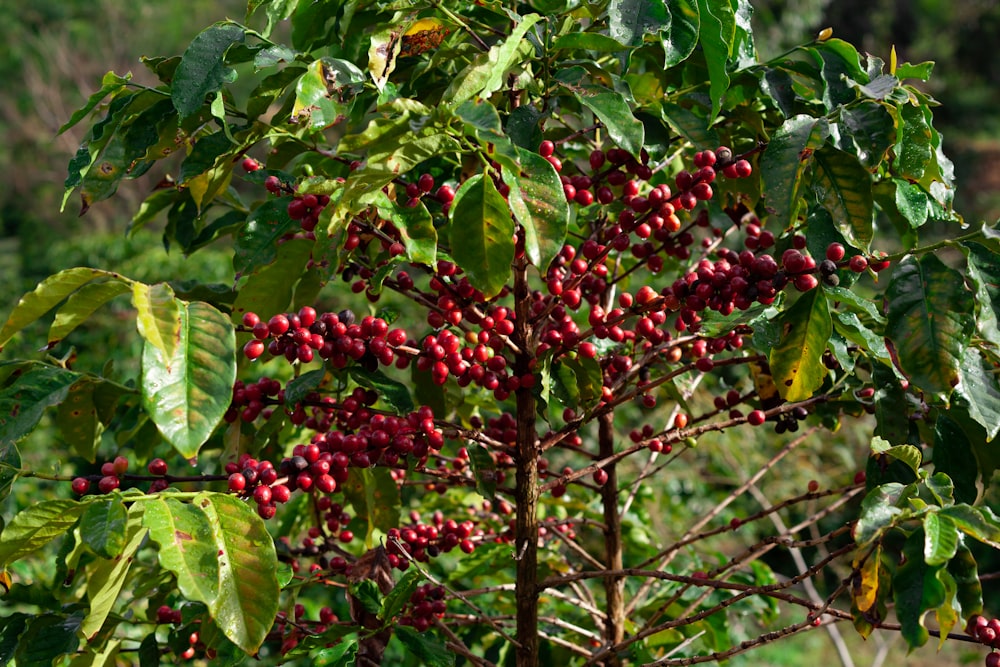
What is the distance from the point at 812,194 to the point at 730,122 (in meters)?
0.20

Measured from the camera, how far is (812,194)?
3.94 feet

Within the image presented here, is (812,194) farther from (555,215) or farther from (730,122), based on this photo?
(555,215)

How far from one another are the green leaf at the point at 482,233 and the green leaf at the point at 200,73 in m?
0.35

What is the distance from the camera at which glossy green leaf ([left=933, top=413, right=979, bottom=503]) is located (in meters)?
1.19

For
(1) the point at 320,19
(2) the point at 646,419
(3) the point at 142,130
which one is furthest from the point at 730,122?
(2) the point at 646,419

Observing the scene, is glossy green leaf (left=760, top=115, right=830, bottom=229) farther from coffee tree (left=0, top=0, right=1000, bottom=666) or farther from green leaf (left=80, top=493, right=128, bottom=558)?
green leaf (left=80, top=493, right=128, bottom=558)

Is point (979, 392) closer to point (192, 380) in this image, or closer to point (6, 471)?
point (192, 380)

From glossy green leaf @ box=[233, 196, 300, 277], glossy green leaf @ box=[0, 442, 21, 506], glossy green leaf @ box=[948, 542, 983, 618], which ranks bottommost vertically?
glossy green leaf @ box=[948, 542, 983, 618]

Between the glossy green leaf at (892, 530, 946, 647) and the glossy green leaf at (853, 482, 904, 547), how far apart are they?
31 millimetres

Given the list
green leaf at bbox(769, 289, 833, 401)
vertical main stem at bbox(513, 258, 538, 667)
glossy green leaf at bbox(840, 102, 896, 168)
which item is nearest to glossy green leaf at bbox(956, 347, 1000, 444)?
green leaf at bbox(769, 289, 833, 401)

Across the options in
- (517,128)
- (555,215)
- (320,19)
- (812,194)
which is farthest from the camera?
(320,19)

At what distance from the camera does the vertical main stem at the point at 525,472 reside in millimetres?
1296

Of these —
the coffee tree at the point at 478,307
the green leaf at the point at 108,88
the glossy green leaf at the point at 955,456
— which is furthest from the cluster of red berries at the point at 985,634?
the green leaf at the point at 108,88

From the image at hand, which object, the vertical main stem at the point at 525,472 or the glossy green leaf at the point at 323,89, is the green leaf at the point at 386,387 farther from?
the glossy green leaf at the point at 323,89
